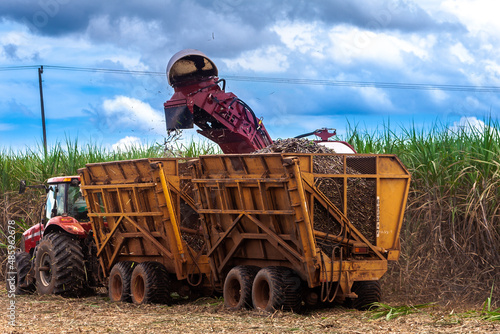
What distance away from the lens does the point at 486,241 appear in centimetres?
1042

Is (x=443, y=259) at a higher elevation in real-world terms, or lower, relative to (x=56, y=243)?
lower

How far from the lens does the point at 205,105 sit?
41.1 ft

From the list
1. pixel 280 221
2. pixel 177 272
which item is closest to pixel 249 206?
pixel 280 221

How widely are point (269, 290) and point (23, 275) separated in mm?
6141

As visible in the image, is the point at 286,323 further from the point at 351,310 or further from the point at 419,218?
the point at 419,218

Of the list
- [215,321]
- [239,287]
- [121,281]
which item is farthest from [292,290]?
[121,281]

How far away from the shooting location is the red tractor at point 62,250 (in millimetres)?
11336

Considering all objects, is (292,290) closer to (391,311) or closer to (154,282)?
(391,311)

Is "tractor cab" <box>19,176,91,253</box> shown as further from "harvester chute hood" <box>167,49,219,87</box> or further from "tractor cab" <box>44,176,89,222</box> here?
"harvester chute hood" <box>167,49,219,87</box>

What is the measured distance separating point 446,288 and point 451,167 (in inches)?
82.7

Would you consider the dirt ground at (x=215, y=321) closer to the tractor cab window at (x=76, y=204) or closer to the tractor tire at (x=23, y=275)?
the tractor cab window at (x=76, y=204)

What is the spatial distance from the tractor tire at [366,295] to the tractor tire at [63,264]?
488cm

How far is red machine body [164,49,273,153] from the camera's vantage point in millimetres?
12508

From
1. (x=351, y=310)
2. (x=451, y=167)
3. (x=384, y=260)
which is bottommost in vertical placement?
(x=351, y=310)
